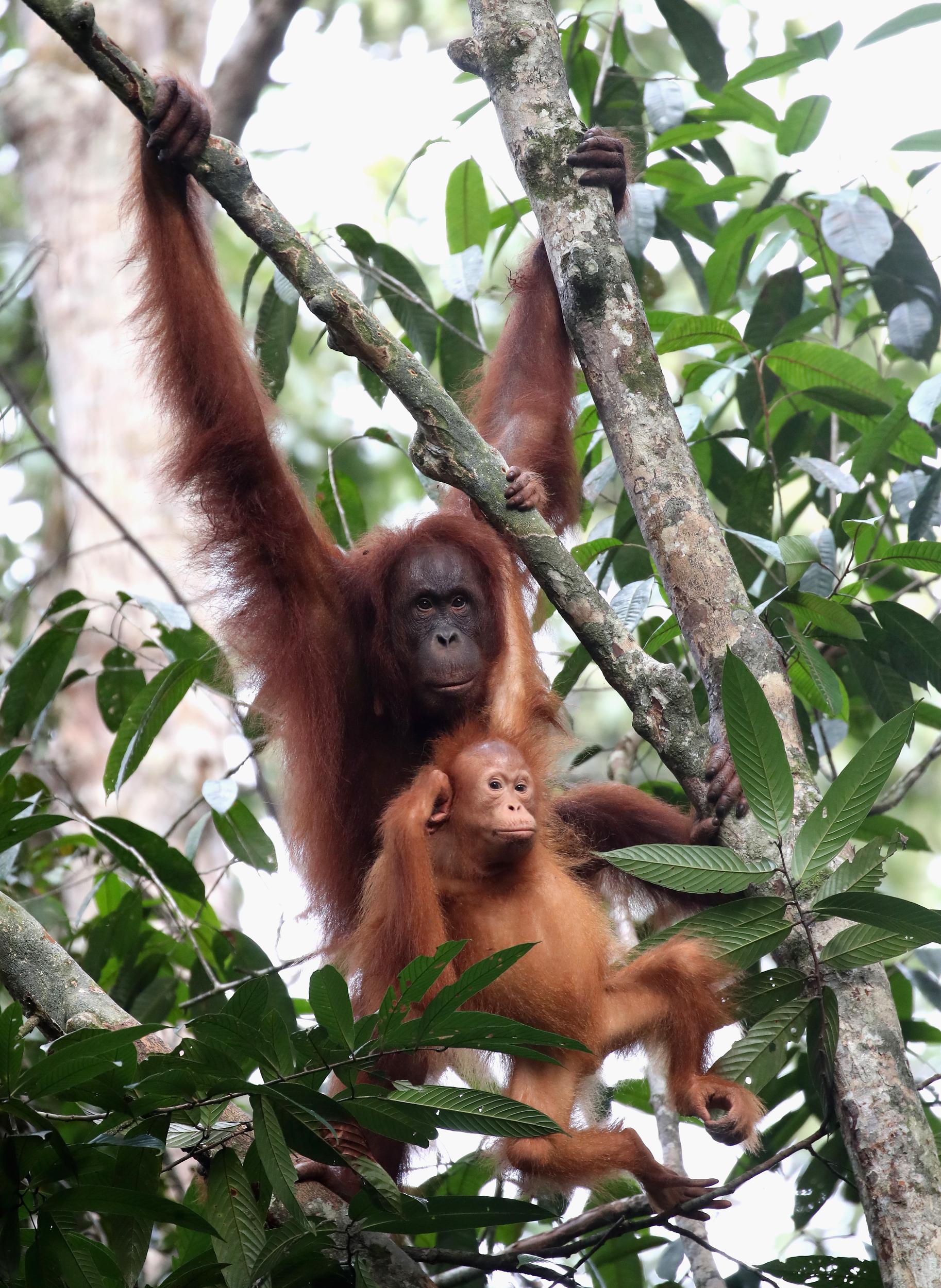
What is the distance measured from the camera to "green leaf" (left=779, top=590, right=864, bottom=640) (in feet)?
9.62

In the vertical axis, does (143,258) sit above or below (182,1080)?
above

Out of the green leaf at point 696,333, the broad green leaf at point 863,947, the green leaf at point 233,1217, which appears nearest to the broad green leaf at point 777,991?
the broad green leaf at point 863,947

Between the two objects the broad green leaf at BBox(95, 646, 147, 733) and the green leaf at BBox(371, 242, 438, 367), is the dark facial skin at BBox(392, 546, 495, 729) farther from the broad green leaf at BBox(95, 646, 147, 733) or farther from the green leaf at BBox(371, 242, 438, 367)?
the broad green leaf at BBox(95, 646, 147, 733)

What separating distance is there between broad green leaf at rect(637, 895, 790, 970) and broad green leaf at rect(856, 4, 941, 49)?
276 centimetres

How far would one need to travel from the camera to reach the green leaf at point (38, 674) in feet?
13.5

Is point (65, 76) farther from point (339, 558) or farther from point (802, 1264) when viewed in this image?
point (802, 1264)

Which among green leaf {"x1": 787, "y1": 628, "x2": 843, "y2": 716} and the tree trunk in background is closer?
green leaf {"x1": 787, "y1": 628, "x2": 843, "y2": 716}

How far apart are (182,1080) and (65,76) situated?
741 centimetres

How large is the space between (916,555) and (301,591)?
1610 mm

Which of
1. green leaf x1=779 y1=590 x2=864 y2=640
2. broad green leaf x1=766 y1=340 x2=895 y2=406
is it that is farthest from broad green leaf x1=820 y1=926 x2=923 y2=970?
broad green leaf x1=766 y1=340 x2=895 y2=406

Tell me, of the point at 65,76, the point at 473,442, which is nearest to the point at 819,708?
the point at 473,442

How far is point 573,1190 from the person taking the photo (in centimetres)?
285

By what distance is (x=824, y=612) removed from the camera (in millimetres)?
2957

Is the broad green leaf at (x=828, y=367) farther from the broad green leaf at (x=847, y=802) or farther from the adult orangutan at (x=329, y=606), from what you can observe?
the broad green leaf at (x=847, y=802)
